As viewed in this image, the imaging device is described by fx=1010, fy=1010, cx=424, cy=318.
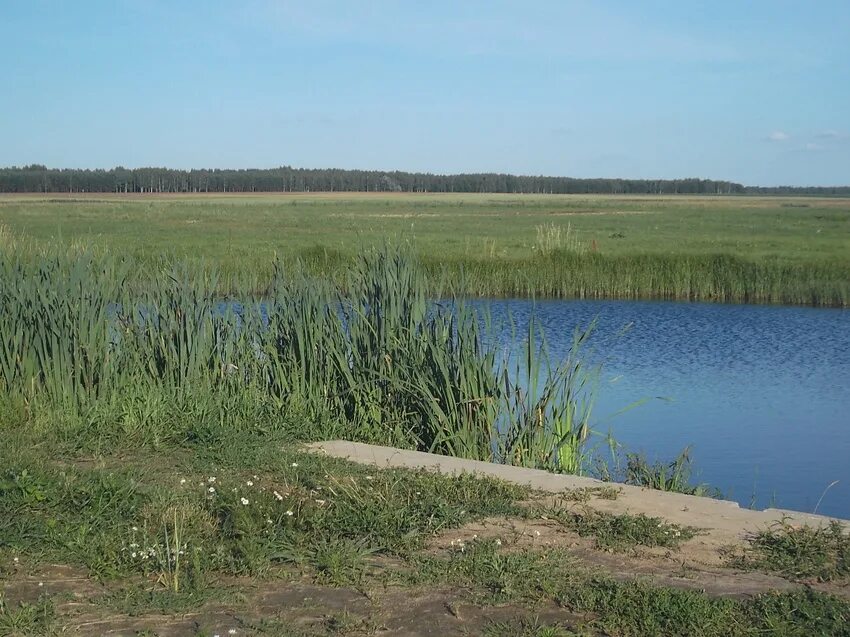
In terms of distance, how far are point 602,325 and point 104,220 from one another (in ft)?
125

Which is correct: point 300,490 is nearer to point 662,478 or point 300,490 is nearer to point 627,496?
point 627,496

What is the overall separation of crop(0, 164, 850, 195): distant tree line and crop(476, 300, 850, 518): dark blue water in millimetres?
113040

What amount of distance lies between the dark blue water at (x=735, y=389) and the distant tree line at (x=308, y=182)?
113 meters

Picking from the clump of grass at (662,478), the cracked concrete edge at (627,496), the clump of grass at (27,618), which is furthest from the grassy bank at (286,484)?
the clump of grass at (662,478)

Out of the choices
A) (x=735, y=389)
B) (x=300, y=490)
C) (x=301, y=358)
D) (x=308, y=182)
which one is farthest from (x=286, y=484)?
(x=308, y=182)

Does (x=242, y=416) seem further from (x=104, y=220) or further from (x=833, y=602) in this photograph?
(x=104, y=220)

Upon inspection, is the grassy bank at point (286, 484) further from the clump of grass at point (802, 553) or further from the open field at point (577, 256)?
the open field at point (577, 256)

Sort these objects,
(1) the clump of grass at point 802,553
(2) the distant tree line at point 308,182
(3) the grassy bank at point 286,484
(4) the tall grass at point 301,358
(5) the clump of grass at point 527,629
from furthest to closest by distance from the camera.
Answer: (2) the distant tree line at point 308,182 < (4) the tall grass at point 301,358 < (1) the clump of grass at point 802,553 < (3) the grassy bank at point 286,484 < (5) the clump of grass at point 527,629

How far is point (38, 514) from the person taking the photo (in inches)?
188

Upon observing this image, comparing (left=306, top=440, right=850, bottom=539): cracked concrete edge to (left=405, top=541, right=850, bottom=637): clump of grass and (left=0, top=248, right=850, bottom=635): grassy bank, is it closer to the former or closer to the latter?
(left=0, top=248, right=850, bottom=635): grassy bank

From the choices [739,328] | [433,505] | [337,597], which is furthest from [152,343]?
[739,328]

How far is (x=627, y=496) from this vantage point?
525 centimetres

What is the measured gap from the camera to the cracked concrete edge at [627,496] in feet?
15.8

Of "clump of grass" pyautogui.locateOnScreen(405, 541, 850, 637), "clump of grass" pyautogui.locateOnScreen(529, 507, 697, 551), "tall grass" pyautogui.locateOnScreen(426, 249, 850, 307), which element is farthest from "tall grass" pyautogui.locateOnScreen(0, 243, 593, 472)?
"tall grass" pyautogui.locateOnScreen(426, 249, 850, 307)
